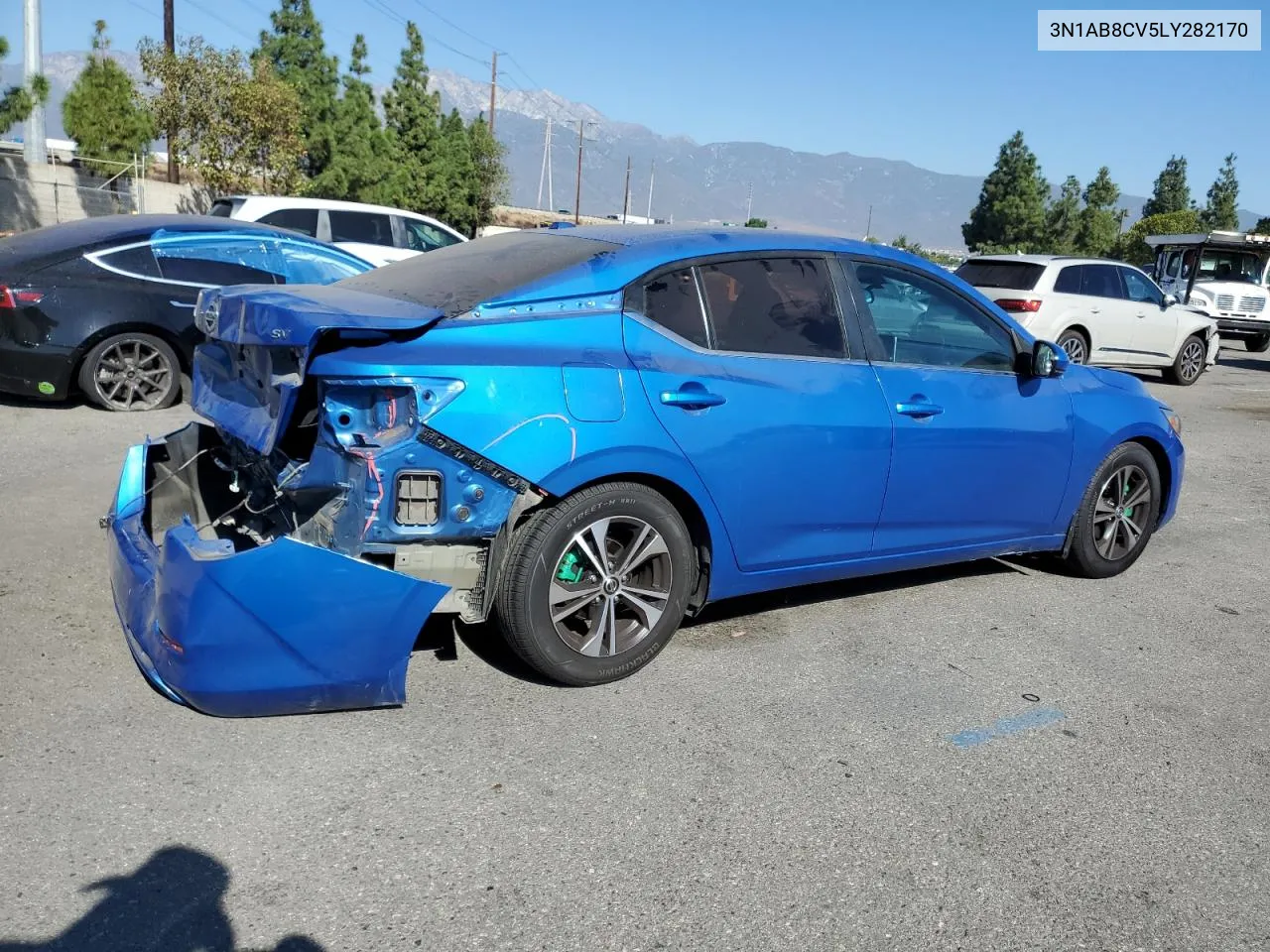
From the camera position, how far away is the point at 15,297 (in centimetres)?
735

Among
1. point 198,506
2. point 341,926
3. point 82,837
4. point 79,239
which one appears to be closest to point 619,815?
point 341,926

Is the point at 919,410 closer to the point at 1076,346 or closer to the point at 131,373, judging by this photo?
the point at 131,373

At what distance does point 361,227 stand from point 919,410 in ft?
39.1

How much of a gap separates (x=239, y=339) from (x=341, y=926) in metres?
1.94

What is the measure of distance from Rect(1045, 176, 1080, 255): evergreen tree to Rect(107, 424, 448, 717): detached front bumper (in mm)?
78013

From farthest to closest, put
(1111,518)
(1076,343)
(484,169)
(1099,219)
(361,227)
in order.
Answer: (1099,219) < (484,169) < (361,227) < (1076,343) < (1111,518)

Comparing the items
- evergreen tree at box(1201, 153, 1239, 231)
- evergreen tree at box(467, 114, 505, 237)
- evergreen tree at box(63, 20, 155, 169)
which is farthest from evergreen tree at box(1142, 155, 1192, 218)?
evergreen tree at box(63, 20, 155, 169)

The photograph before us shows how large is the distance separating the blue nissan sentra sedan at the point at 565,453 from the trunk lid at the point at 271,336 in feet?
0.05

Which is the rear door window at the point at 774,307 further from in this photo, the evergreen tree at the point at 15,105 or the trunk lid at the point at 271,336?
the evergreen tree at the point at 15,105

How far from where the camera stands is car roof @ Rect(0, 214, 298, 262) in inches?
304

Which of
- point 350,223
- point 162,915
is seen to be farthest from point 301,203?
point 162,915

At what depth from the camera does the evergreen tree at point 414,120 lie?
45406 mm

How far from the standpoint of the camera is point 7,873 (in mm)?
2645

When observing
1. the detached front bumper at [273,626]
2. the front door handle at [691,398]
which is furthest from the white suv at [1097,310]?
the detached front bumper at [273,626]
